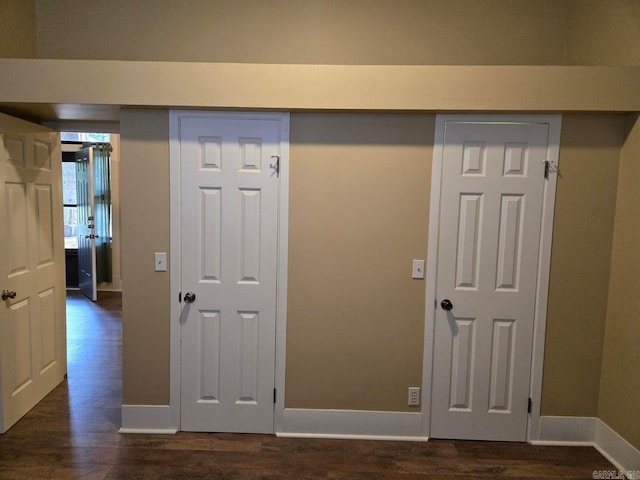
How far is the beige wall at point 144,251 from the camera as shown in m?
2.38

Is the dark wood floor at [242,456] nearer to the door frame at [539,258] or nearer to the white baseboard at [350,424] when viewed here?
the white baseboard at [350,424]

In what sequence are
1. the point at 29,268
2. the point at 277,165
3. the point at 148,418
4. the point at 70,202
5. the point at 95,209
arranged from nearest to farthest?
the point at 277,165 → the point at 148,418 → the point at 29,268 → the point at 95,209 → the point at 70,202

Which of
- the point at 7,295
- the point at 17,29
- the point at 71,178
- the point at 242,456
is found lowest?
the point at 242,456

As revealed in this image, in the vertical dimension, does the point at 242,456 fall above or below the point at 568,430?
below

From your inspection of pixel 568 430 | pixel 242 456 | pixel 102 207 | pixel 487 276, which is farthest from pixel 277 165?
pixel 102 207

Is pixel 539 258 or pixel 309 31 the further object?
pixel 309 31

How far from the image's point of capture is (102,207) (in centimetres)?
604

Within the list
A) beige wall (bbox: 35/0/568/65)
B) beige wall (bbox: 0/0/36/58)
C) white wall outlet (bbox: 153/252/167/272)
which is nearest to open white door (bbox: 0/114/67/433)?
beige wall (bbox: 0/0/36/58)

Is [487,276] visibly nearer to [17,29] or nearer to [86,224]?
[17,29]

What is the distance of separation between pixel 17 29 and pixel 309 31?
1.94m

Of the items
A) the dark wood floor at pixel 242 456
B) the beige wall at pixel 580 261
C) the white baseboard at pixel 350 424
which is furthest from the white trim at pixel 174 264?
the beige wall at pixel 580 261

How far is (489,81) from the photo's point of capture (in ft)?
7.34

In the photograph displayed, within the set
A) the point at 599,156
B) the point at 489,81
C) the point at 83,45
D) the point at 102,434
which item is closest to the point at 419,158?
the point at 489,81

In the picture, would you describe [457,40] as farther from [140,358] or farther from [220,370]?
[140,358]
